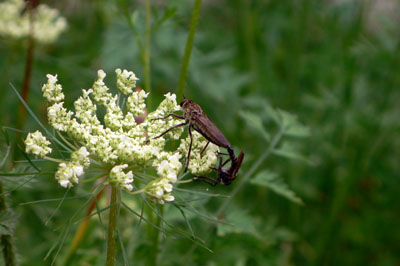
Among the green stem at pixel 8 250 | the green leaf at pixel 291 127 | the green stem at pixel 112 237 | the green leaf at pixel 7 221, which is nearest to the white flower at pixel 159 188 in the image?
A: the green stem at pixel 112 237

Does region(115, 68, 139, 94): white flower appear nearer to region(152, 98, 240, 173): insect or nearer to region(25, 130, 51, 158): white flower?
region(152, 98, 240, 173): insect

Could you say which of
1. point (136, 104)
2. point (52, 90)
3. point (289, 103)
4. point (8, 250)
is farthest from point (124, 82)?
point (289, 103)

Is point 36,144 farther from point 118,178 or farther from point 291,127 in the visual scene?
point 291,127

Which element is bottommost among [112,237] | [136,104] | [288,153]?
[112,237]

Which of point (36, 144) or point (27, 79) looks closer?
point (36, 144)

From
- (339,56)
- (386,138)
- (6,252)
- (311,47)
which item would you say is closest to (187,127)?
(6,252)

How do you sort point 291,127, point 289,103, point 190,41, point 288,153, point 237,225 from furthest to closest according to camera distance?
point 289,103
point 291,127
point 288,153
point 237,225
point 190,41

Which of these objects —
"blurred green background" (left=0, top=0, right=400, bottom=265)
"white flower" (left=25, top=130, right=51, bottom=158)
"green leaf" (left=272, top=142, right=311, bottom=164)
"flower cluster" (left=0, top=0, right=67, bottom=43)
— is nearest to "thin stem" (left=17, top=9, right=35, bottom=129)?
"flower cluster" (left=0, top=0, right=67, bottom=43)
